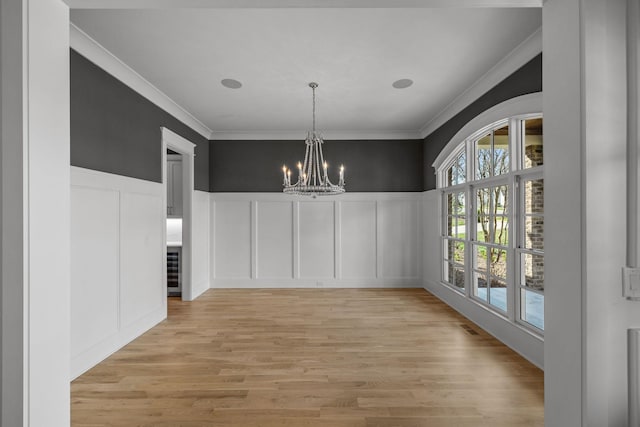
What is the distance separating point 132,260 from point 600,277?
404cm

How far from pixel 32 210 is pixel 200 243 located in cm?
449

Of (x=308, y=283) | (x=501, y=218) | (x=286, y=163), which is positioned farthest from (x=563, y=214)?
(x=286, y=163)

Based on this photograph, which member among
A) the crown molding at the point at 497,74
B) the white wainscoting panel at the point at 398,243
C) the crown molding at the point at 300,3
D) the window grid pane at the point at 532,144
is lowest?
the white wainscoting panel at the point at 398,243

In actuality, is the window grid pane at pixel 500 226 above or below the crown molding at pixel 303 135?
below

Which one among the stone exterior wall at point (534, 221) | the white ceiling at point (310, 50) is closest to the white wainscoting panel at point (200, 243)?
the white ceiling at point (310, 50)

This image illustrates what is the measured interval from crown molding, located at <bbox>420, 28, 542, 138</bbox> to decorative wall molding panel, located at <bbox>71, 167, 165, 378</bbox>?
A: 160 inches

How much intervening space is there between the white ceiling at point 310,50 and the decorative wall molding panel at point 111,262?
128 cm

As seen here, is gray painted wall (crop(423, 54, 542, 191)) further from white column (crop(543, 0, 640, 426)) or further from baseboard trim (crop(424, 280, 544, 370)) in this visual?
baseboard trim (crop(424, 280, 544, 370))

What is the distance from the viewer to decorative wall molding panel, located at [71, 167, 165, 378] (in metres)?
2.92

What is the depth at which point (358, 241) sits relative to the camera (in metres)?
6.37

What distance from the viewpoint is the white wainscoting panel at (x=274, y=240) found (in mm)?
6340

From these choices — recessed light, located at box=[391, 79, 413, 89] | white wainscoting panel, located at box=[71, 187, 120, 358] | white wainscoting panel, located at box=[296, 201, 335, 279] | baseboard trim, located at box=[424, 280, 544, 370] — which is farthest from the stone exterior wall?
white wainscoting panel, located at box=[71, 187, 120, 358]

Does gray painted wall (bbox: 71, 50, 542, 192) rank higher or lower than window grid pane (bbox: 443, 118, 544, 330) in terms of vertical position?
higher

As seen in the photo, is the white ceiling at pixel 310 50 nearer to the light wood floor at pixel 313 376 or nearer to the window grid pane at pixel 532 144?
the window grid pane at pixel 532 144
